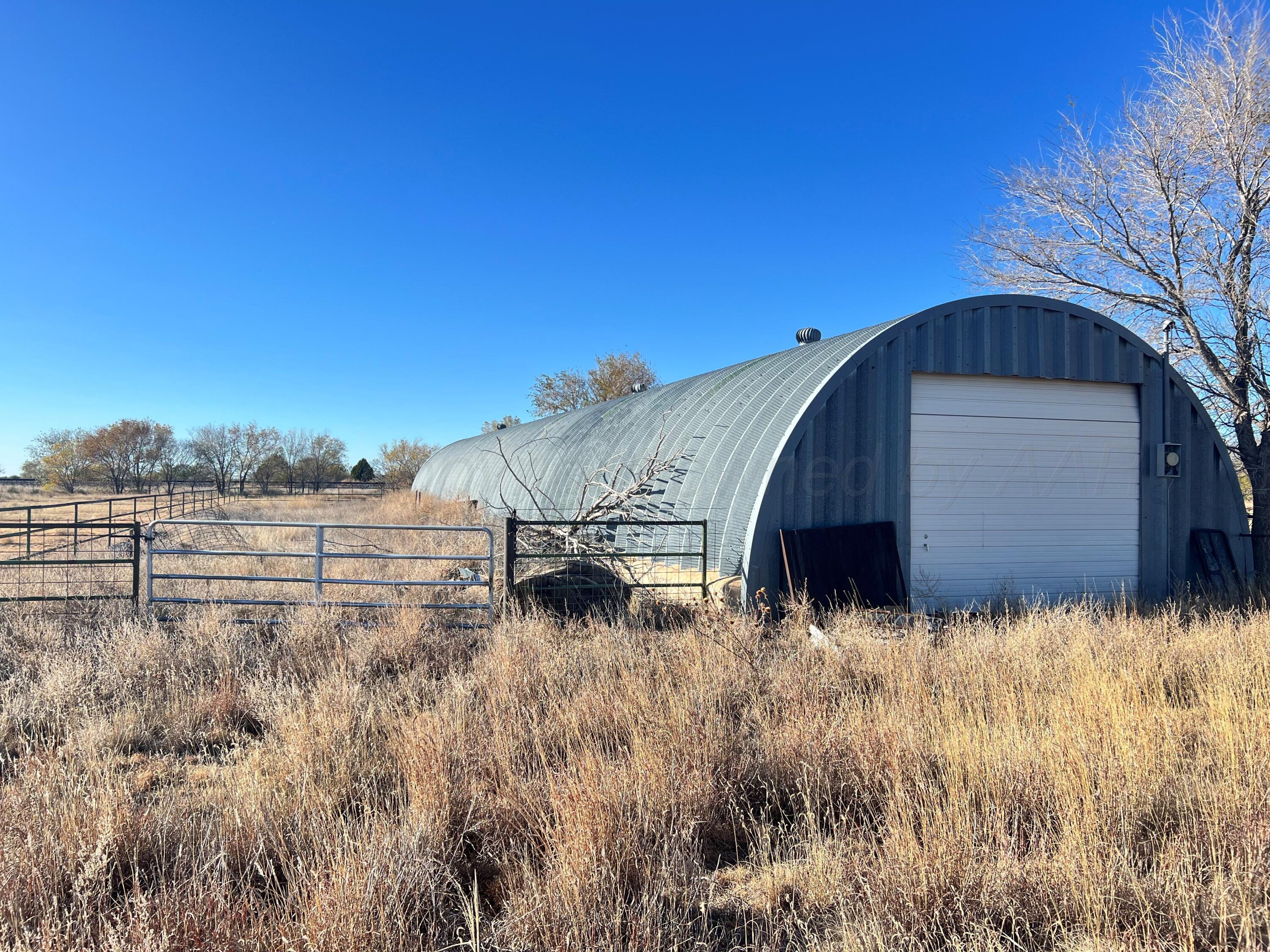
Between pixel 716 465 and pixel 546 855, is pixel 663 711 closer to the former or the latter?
pixel 546 855

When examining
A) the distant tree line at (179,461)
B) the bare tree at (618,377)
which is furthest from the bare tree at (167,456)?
the bare tree at (618,377)

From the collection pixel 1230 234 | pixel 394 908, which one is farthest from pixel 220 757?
pixel 1230 234

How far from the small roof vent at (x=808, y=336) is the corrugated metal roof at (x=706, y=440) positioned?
0.57m

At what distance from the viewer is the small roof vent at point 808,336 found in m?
14.4

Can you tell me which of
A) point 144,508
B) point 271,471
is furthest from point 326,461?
point 144,508

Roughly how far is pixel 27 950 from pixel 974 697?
581 cm

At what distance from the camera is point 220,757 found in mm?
5547

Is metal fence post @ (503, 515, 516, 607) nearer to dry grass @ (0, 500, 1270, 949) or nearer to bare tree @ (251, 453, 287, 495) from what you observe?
dry grass @ (0, 500, 1270, 949)

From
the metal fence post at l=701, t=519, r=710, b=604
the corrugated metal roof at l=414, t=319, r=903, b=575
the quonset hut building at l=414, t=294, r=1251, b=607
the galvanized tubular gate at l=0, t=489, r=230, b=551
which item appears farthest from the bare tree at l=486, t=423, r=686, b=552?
the galvanized tubular gate at l=0, t=489, r=230, b=551

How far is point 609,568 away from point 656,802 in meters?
6.43

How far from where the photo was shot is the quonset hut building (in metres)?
10.1

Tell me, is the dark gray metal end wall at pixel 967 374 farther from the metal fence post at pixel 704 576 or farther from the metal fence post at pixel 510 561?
the metal fence post at pixel 510 561

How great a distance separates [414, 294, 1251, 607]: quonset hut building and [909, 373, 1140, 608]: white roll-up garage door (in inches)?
1.0

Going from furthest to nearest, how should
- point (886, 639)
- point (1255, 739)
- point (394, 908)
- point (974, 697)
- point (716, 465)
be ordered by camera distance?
point (716, 465) → point (886, 639) → point (974, 697) → point (1255, 739) → point (394, 908)
